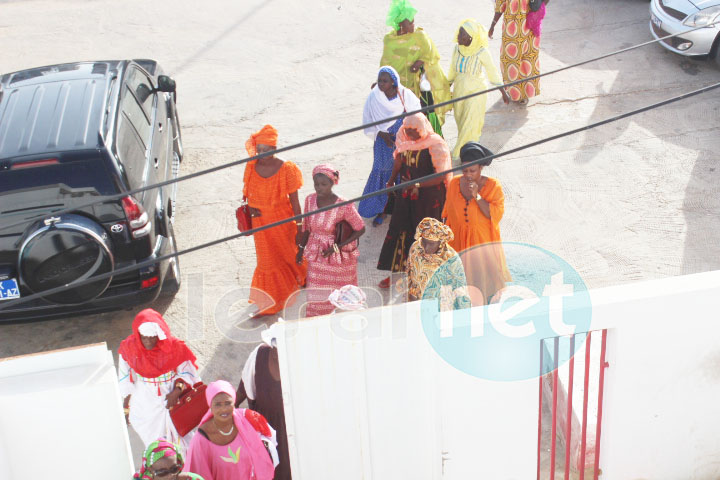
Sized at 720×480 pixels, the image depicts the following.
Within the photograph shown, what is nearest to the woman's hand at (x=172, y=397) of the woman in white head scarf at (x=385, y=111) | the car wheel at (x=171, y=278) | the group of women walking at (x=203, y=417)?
the group of women walking at (x=203, y=417)

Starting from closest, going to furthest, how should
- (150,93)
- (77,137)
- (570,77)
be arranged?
1. (77,137)
2. (150,93)
3. (570,77)

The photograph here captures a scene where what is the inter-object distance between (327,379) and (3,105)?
3.66 meters

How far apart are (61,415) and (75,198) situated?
1919mm

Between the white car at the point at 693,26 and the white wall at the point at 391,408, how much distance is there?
669cm

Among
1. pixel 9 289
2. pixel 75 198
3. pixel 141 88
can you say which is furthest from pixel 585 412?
pixel 141 88

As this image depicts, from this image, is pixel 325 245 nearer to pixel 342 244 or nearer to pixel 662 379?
pixel 342 244

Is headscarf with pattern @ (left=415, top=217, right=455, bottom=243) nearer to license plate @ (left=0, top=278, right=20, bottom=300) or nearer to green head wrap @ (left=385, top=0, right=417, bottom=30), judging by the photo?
license plate @ (left=0, top=278, right=20, bottom=300)

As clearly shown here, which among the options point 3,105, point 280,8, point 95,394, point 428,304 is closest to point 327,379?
point 428,304

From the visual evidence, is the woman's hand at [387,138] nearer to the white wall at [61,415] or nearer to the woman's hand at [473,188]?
the woman's hand at [473,188]

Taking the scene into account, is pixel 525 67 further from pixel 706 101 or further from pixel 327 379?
pixel 327 379

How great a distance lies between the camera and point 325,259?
6180 millimetres

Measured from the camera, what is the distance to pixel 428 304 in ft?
14.9

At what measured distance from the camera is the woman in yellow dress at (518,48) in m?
9.19

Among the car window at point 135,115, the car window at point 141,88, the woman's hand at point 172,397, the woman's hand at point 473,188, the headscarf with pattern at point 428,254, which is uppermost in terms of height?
the car window at point 141,88
